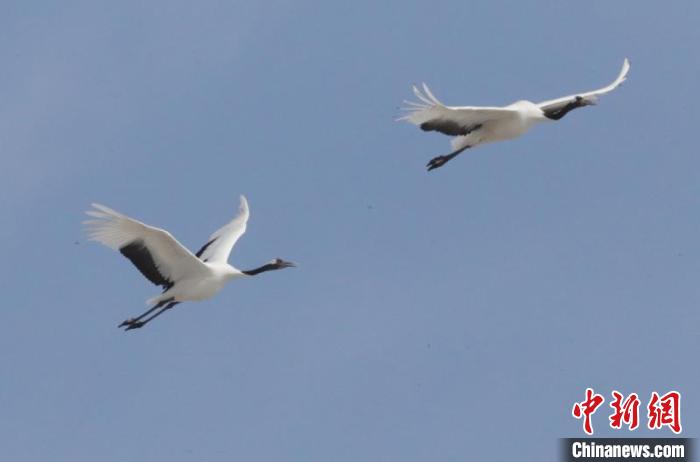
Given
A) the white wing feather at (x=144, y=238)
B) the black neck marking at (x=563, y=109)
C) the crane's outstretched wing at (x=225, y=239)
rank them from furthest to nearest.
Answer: the black neck marking at (x=563, y=109), the crane's outstretched wing at (x=225, y=239), the white wing feather at (x=144, y=238)

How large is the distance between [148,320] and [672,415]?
9.85 meters

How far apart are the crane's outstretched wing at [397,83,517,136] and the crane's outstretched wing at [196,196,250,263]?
4244 millimetres

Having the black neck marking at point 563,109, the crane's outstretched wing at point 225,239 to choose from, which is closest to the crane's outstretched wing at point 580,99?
the black neck marking at point 563,109

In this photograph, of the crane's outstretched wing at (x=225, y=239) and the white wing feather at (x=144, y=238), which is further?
the crane's outstretched wing at (x=225, y=239)

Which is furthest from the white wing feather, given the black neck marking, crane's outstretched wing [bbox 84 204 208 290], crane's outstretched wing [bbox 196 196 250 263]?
the black neck marking

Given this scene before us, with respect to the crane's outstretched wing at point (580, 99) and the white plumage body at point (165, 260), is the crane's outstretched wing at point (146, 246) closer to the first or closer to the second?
the white plumage body at point (165, 260)

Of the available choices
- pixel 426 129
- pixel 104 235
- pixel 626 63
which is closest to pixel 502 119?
pixel 426 129

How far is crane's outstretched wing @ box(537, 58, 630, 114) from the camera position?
152ft

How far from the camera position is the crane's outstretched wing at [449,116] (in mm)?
42531

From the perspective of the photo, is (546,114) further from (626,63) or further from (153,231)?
(153,231)

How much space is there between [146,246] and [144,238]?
0.34 metres

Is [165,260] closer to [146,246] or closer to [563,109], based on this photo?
[146,246]

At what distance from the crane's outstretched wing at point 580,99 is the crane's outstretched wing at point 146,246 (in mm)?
8673

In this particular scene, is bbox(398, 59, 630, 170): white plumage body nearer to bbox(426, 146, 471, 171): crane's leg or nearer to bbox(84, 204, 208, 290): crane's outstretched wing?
bbox(426, 146, 471, 171): crane's leg
